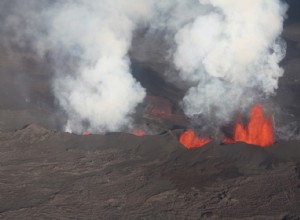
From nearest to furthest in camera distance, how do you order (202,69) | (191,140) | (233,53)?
(191,140)
(233,53)
(202,69)

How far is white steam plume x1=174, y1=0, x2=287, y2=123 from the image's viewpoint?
2527 cm

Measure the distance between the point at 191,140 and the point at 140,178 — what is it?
4.41 m

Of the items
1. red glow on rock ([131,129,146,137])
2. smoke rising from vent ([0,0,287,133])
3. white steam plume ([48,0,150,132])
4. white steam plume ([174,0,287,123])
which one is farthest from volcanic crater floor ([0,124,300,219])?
white steam plume ([174,0,287,123])

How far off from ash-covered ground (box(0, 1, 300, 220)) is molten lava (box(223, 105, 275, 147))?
0.56 m

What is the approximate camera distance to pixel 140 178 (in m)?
19.7

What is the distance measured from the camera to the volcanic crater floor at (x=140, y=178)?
17172mm

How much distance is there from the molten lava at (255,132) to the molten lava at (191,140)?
39.4 inches

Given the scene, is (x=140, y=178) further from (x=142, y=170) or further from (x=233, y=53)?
(x=233, y=53)

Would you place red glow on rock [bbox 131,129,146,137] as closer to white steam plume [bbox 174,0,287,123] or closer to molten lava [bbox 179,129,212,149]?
molten lava [bbox 179,129,212,149]

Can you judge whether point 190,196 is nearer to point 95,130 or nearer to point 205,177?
point 205,177

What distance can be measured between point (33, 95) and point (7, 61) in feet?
32.0

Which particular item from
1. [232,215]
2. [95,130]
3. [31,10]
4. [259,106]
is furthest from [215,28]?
[31,10]

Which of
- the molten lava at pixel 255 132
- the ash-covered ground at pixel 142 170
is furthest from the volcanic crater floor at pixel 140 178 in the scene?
the molten lava at pixel 255 132

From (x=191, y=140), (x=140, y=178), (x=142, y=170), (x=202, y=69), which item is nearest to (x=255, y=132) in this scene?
(x=191, y=140)
